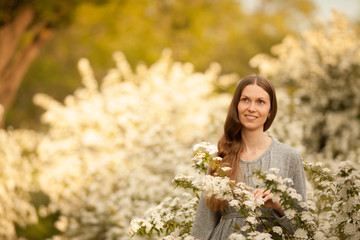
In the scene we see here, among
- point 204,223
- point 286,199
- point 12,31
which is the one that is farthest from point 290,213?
point 12,31

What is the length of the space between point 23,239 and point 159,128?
7.63ft

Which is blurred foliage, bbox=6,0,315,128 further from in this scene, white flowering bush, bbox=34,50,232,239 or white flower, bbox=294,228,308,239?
white flower, bbox=294,228,308,239

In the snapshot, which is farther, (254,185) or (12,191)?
(12,191)

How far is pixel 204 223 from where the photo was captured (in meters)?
2.35

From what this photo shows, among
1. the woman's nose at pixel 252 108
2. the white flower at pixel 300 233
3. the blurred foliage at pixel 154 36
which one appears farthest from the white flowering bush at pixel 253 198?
the blurred foliage at pixel 154 36

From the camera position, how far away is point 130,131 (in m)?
6.34

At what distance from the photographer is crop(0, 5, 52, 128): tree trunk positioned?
26.3 ft

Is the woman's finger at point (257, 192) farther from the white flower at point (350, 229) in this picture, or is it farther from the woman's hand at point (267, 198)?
the white flower at point (350, 229)

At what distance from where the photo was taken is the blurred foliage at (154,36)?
12543 mm

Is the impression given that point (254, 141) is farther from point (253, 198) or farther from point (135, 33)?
point (135, 33)

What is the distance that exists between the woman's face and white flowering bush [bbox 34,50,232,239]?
206 centimetres

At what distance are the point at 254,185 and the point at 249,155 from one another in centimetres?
16

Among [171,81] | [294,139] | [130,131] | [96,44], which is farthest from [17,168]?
[96,44]

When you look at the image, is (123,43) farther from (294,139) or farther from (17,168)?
(294,139)
